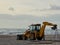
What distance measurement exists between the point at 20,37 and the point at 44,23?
16.3 ft

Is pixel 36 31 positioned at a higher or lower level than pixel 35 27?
lower

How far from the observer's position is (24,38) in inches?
1928

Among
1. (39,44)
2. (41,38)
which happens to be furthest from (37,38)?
(39,44)

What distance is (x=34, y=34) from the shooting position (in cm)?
4738

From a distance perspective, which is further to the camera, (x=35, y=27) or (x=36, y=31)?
(x=36, y=31)

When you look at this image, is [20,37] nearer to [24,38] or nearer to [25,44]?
[24,38]

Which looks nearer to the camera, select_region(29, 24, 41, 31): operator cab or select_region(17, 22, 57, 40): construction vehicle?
select_region(29, 24, 41, 31): operator cab

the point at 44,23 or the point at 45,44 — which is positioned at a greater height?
the point at 44,23

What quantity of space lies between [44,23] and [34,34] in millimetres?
2317

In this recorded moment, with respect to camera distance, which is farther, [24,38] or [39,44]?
[24,38]

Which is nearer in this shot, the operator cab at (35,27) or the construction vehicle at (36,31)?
the operator cab at (35,27)

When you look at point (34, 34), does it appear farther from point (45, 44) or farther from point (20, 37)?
point (45, 44)

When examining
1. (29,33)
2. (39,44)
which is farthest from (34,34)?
(39,44)

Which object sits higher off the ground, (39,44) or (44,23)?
(44,23)
